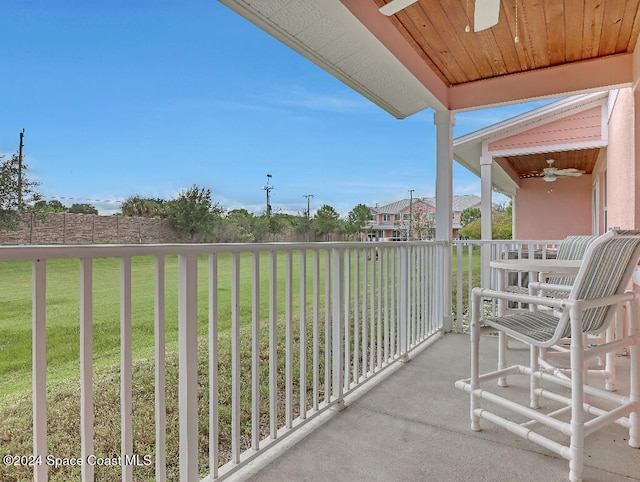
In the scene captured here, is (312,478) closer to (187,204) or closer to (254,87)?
(187,204)

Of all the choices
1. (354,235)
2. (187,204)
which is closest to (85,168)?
(187,204)

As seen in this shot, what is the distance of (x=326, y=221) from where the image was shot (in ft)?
9.13

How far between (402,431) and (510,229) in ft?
29.4

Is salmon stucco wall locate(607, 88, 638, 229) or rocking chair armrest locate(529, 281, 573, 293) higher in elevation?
salmon stucco wall locate(607, 88, 638, 229)

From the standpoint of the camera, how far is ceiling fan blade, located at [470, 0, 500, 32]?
215 centimetres

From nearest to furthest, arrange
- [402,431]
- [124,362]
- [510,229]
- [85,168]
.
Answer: [124,362] → [402,431] → [85,168] → [510,229]

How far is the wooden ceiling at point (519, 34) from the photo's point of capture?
272 cm

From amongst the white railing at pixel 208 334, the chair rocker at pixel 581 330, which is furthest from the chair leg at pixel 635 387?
the white railing at pixel 208 334

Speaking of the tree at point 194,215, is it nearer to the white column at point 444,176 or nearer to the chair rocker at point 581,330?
the chair rocker at point 581,330

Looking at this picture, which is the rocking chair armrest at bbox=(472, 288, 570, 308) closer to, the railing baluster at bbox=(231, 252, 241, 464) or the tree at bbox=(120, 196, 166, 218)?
the railing baluster at bbox=(231, 252, 241, 464)

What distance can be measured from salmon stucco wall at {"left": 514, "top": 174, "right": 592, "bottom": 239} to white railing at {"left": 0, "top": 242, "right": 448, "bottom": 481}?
7.69m

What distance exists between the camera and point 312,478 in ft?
5.34

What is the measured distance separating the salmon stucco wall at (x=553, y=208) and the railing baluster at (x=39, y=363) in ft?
32.5

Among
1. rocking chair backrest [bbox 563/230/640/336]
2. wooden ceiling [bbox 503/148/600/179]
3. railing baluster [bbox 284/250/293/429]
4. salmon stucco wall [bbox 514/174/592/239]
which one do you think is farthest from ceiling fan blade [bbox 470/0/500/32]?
salmon stucco wall [bbox 514/174/592/239]
